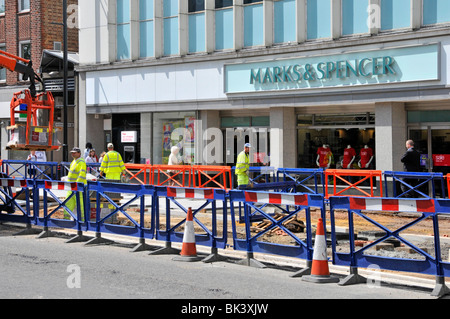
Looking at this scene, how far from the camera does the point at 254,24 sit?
25.5 metres

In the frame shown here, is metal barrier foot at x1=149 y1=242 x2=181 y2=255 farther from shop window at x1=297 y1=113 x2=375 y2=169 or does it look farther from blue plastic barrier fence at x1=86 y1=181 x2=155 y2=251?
shop window at x1=297 y1=113 x2=375 y2=169

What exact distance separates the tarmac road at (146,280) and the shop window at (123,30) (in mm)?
18216

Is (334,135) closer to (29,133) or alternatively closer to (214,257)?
(29,133)

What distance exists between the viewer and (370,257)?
9.53 metres

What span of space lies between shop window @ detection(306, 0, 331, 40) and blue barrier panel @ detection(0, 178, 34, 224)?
37.9 ft

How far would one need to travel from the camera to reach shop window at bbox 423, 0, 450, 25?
67.8 feet

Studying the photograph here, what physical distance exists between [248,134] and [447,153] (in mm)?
7838

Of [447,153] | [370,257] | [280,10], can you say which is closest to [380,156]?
[447,153]

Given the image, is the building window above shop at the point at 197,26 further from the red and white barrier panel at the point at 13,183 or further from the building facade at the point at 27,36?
the red and white barrier panel at the point at 13,183

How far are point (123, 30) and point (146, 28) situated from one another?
1325mm

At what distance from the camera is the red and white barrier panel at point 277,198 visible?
10.2 meters

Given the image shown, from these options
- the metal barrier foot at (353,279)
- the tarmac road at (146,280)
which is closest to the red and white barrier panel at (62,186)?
the tarmac road at (146,280)

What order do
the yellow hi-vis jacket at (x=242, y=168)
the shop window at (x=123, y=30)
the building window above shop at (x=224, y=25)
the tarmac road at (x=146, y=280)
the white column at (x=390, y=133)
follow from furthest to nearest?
the shop window at (x=123, y=30)
the building window above shop at (x=224, y=25)
the white column at (x=390, y=133)
the yellow hi-vis jacket at (x=242, y=168)
the tarmac road at (x=146, y=280)
